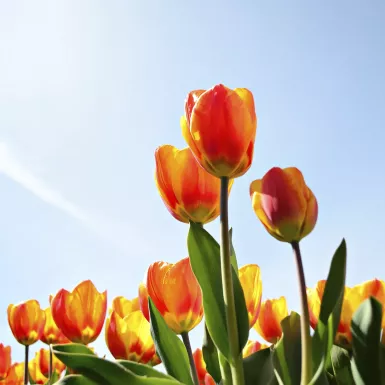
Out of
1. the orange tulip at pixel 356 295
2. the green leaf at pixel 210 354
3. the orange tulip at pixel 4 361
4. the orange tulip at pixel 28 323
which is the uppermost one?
the orange tulip at pixel 28 323

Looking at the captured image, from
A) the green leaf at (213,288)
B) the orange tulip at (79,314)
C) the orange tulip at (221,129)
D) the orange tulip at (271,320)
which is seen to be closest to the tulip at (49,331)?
the orange tulip at (79,314)

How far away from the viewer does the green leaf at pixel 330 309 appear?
102 cm

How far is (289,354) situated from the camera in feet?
4.13

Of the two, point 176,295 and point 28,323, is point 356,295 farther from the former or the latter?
point 28,323

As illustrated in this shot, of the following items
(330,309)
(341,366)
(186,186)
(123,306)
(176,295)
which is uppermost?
(186,186)

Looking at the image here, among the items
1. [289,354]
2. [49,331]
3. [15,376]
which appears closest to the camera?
[289,354]

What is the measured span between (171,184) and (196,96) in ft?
0.84

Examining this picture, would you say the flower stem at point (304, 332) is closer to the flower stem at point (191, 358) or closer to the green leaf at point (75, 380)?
the flower stem at point (191, 358)

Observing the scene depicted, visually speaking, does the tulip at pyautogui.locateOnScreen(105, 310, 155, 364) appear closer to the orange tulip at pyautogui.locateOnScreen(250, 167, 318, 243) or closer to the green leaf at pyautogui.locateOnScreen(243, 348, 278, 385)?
the green leaf at pyautogui.locateOnScreen(243, 348, 278, 385)

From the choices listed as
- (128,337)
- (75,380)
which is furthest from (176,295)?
(128,337)

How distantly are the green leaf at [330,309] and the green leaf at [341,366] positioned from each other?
369mm

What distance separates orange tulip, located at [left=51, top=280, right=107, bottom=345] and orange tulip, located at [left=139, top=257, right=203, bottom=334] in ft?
2.01

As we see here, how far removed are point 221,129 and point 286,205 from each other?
8.9 inches

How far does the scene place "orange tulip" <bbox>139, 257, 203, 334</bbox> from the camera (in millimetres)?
1330
